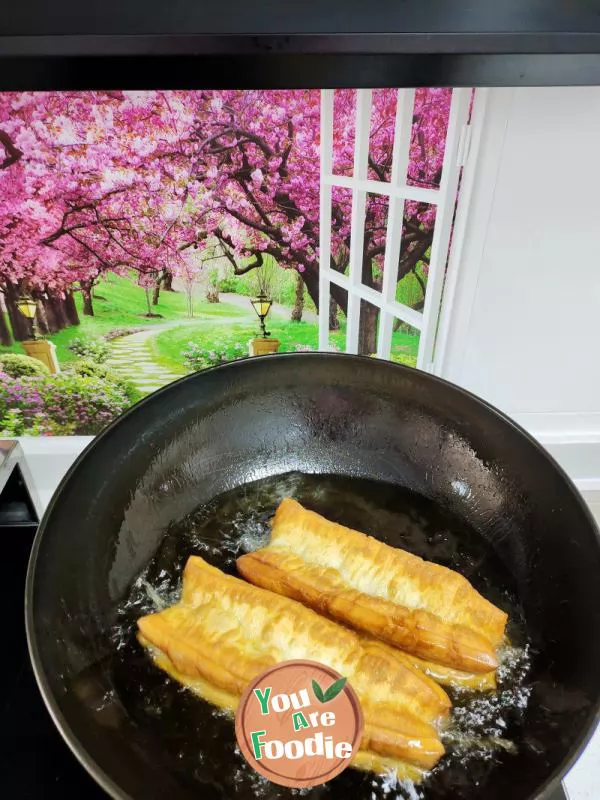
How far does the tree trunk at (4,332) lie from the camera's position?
4.92 feet

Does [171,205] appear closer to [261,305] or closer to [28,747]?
[261,305]

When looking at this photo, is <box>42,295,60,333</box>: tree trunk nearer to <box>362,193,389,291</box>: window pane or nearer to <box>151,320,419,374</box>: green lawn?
<box>151,320,419,374</box>: green lawn

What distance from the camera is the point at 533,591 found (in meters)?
0.95

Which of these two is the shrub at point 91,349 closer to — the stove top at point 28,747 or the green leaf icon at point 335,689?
the stove top at point 28,747

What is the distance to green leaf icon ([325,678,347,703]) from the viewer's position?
739 mm

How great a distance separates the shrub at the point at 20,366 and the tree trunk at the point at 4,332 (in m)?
0.04

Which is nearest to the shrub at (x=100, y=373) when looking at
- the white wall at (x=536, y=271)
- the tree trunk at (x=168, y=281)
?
the tree trunk at (x=168, y=281)

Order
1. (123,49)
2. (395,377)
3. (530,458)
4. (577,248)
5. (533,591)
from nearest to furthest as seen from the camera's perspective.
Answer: (123,49)
(533,591)
(530,458)
(395,377)
(577,248)

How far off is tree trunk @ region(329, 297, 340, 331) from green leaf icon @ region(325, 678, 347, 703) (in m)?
1.06

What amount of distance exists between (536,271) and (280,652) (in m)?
1.13

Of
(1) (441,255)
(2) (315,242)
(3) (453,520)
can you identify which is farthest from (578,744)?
(2) (315,242)

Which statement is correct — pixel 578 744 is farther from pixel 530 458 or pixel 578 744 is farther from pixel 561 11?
pixel 561 11

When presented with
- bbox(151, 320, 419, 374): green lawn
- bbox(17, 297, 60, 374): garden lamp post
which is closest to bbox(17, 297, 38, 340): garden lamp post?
bbox(17, 297, 60, 374): garden lamp post

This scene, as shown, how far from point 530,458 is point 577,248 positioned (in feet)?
2.11
